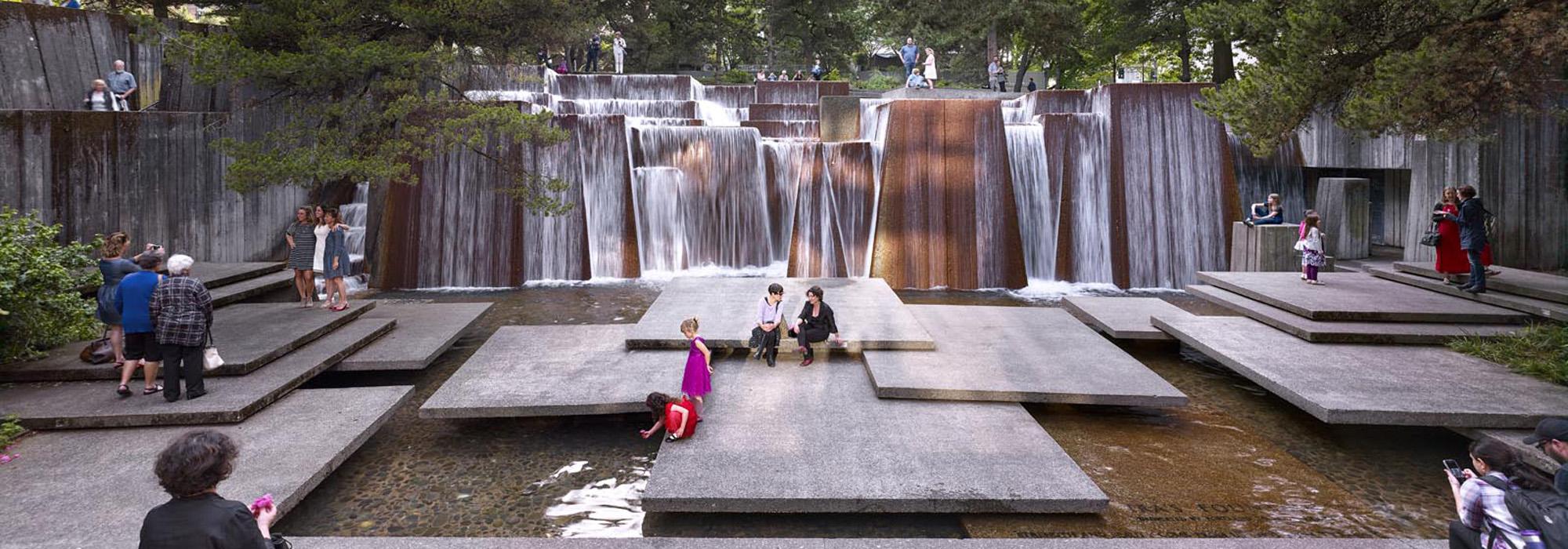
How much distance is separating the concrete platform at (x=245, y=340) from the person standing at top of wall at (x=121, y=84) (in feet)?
23.4

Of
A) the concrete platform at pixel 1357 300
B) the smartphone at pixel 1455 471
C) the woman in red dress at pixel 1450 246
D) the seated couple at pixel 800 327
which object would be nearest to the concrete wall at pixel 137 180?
the seated couple at pixel 800 327

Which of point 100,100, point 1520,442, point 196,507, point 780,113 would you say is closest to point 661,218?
point 780,113

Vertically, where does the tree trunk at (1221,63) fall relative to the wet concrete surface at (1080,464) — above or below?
above

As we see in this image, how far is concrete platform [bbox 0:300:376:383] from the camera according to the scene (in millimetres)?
7219

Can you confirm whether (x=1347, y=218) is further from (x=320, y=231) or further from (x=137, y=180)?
(x=137, y=180)

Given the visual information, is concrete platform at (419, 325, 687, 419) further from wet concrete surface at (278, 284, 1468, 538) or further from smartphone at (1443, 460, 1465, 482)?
smartphone at (1443, 460, 1465, 482)

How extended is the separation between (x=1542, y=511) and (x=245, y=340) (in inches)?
380

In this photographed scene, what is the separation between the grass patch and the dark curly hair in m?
9.04

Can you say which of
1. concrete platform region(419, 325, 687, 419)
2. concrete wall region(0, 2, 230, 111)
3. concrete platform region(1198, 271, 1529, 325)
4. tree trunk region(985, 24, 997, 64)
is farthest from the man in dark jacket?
tree trunk region(985, 24, 997, 64)

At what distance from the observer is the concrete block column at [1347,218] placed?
15.3m

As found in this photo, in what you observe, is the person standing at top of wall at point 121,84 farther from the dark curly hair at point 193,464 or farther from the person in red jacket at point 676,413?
A: the dark curly hair at point 193,464

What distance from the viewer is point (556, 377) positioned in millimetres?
7691

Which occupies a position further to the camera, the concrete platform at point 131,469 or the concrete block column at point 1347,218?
the concrete block column at point 1347,218

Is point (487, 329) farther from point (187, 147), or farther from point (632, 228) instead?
point (187, 147)
